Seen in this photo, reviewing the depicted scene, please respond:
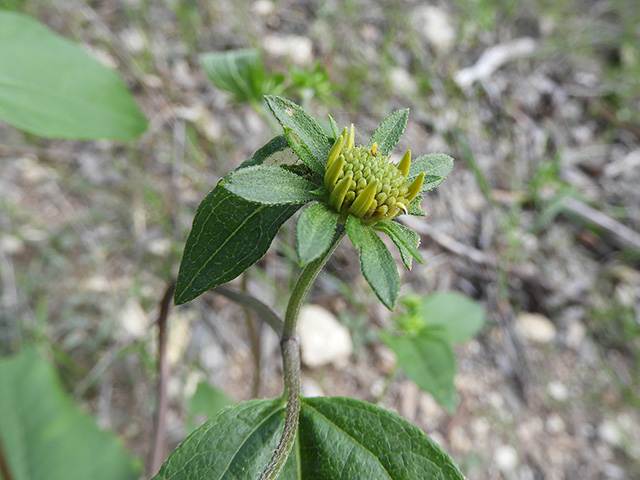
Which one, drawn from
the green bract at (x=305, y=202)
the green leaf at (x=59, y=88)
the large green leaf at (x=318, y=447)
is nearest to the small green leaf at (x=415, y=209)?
the green bract at (x=305, y=202)

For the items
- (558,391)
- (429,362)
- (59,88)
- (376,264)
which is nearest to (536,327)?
(558,391)

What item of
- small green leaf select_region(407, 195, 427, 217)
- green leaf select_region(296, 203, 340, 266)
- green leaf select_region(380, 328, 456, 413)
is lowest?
green leaf select_region(380, 328, 456, 413)

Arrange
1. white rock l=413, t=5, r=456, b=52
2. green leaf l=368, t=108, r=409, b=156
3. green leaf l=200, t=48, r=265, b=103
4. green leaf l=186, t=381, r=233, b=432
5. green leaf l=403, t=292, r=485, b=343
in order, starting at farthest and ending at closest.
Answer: white rock l=413, t=5, r=456, b=52, green leaf l=403, t=292, r=485, b=343, green leaf l=186, t=381, r=233, b=432, green leaf l=200, t=48, r=265, b=103, green leaf l=368, t=108, r=409, b=156

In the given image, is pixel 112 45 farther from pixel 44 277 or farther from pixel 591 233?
pixel 591 233

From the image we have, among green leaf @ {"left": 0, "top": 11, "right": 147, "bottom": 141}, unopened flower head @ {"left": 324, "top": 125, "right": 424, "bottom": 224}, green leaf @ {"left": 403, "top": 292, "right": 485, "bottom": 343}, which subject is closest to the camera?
unopened flower head @ {"left": 324, "top": 125, "right": 424, "bottom": 224}

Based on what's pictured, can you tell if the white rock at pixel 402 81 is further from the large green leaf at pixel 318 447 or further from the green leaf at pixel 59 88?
the large green leaf at pixel 318 447

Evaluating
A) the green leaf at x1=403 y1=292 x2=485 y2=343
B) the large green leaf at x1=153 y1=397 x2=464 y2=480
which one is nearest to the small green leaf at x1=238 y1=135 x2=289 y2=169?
the large green leaf at x1=153 y1=397 x2=464 y2=480

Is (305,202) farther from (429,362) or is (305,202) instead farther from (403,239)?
(429,362)

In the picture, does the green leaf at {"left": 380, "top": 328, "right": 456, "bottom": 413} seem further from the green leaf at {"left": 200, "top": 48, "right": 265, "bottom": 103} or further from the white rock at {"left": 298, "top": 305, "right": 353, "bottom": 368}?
the green leaf at {"left": 200, "top": 48, "right": 265, "bottom": 103}
